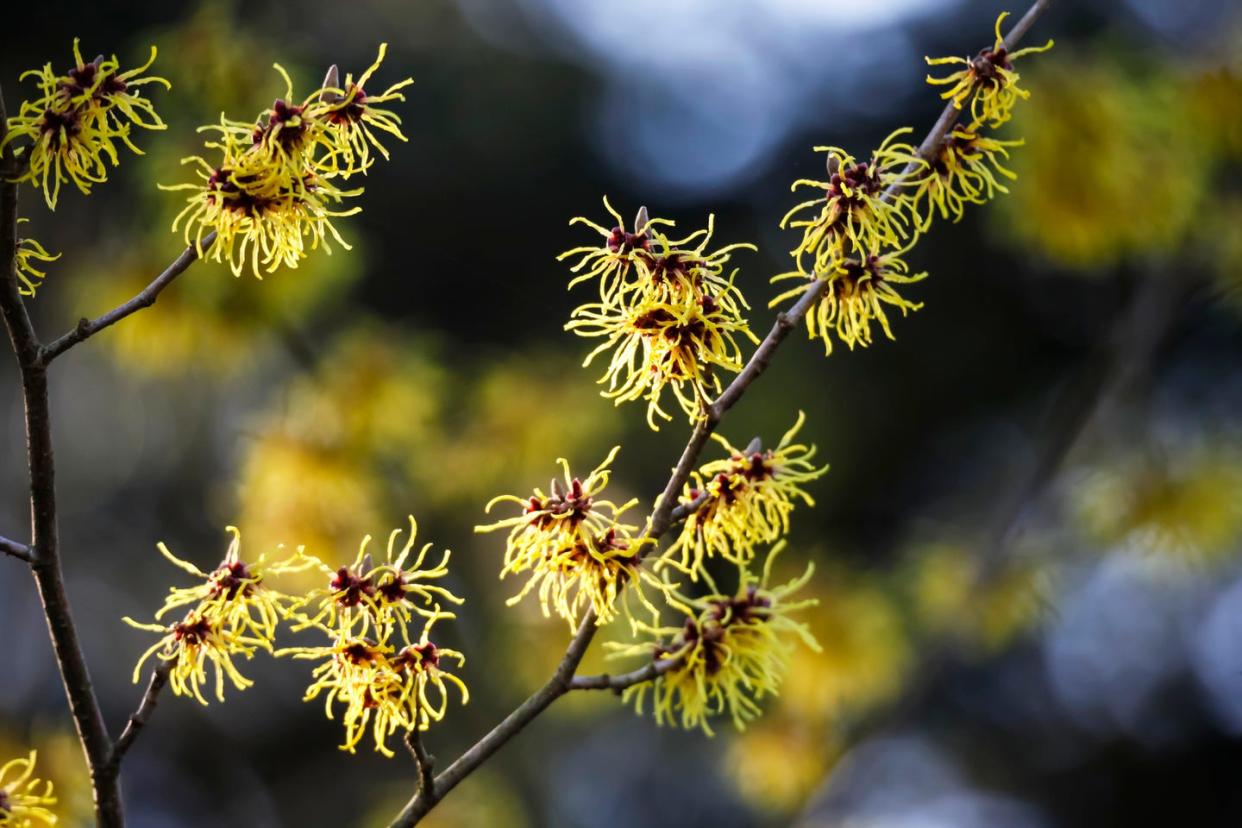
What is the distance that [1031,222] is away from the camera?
3.68m

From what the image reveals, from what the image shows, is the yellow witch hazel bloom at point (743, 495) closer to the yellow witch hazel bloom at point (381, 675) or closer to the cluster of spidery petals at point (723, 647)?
the cluster of spidery petals at point (723, 647)

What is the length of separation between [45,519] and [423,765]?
40 cm

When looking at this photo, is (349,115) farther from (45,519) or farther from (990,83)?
(990,83)

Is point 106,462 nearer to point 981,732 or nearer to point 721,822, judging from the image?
point 721,822

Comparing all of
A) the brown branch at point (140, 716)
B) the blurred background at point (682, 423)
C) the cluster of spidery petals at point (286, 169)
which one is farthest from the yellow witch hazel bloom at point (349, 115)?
the blurred background at point (682, 423)

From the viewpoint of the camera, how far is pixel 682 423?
543 cm

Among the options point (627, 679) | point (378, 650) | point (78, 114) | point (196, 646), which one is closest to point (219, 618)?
point (196, 646)

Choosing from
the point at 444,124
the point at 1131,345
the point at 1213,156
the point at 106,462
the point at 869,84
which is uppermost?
the point at 869,84

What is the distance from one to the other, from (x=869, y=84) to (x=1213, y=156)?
2946 millimetres

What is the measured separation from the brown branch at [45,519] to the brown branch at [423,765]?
10.6 inches

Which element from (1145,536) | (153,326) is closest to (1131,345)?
(1145,536)

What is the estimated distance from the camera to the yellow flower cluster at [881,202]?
123 centimetres

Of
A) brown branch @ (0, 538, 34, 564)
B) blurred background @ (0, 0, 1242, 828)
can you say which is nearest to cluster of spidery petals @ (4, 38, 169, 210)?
brown branch @ (0, 538, 34, 564)

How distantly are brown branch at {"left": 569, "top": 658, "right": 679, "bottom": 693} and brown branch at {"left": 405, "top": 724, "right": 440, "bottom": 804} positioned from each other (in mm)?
153
